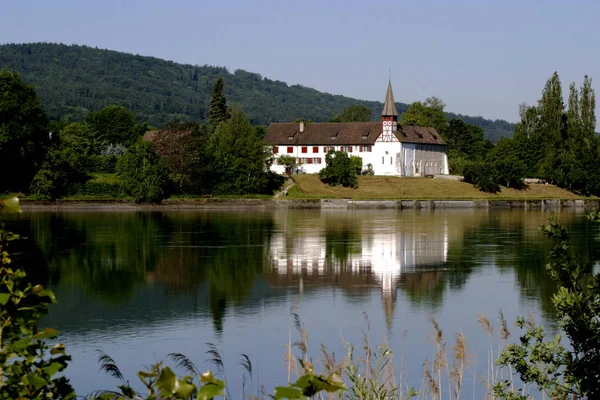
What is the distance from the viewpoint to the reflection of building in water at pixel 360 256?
96.6ft

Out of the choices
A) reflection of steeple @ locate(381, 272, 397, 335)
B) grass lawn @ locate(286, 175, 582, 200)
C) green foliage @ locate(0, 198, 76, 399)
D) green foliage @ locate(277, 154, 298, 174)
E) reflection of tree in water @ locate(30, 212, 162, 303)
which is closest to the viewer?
green foliage @ locate(0, 198, 76, 399)

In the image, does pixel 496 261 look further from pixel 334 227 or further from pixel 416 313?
pixel 334 227

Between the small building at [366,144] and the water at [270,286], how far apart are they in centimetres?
4742

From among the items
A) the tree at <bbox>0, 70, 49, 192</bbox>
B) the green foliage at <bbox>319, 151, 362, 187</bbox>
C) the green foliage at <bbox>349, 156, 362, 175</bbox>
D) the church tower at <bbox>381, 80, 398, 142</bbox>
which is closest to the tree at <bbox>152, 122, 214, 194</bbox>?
the tree at <bbox>0, 70, 49, 192</bbox>

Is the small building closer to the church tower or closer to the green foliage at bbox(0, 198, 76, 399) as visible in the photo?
the church tower

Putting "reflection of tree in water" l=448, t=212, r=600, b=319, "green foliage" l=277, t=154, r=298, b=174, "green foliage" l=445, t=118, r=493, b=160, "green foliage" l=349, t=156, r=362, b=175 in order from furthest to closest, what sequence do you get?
"green foliage" l=445, t=118, r=493, b=160
"green foliage" l=277, t=154, r=298, b=174
"green foliage" l=349, t=156, r=362, b=175
"reflection of tree in water" l=448, t=212, r=600, b=319

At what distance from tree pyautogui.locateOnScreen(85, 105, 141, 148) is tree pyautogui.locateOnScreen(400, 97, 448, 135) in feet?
123

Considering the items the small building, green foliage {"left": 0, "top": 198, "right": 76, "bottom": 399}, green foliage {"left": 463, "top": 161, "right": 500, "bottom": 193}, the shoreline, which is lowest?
the shoreline

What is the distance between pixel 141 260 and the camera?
3506 cm

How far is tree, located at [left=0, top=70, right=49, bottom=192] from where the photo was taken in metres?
71.0

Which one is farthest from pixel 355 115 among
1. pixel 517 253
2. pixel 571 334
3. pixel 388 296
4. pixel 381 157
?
pixel 571 334

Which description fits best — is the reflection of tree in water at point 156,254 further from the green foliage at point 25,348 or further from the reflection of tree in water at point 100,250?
the green foliage at point 25,348

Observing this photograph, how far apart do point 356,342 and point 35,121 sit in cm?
6035

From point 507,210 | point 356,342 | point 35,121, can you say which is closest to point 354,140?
point 507,210
